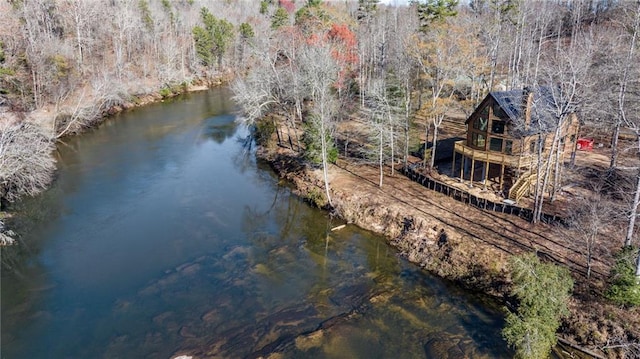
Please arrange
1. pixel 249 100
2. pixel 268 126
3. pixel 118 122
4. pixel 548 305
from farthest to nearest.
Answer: pixel 118 122 < pixel 268 126 < pixel 249 100 < pixel 548 305

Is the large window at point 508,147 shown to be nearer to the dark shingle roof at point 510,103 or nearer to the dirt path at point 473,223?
the dark shingle roof at point 510,103

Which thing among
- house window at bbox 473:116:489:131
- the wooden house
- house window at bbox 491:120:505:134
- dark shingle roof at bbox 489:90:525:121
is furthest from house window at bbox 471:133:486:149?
dark shingle roof at bbox 489:90:525:121

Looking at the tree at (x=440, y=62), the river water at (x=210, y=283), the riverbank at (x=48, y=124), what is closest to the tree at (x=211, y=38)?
the riverbank at (x=48, y=124)

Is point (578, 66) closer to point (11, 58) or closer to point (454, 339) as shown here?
point (454, 339)

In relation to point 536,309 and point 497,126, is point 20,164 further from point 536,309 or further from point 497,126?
point 497,126

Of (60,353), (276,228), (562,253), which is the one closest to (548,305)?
(562,253)

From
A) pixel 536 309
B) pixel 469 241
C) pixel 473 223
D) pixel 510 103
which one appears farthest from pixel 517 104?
pixel 536 309

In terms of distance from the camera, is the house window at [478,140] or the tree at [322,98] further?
the tree at [322,98]
